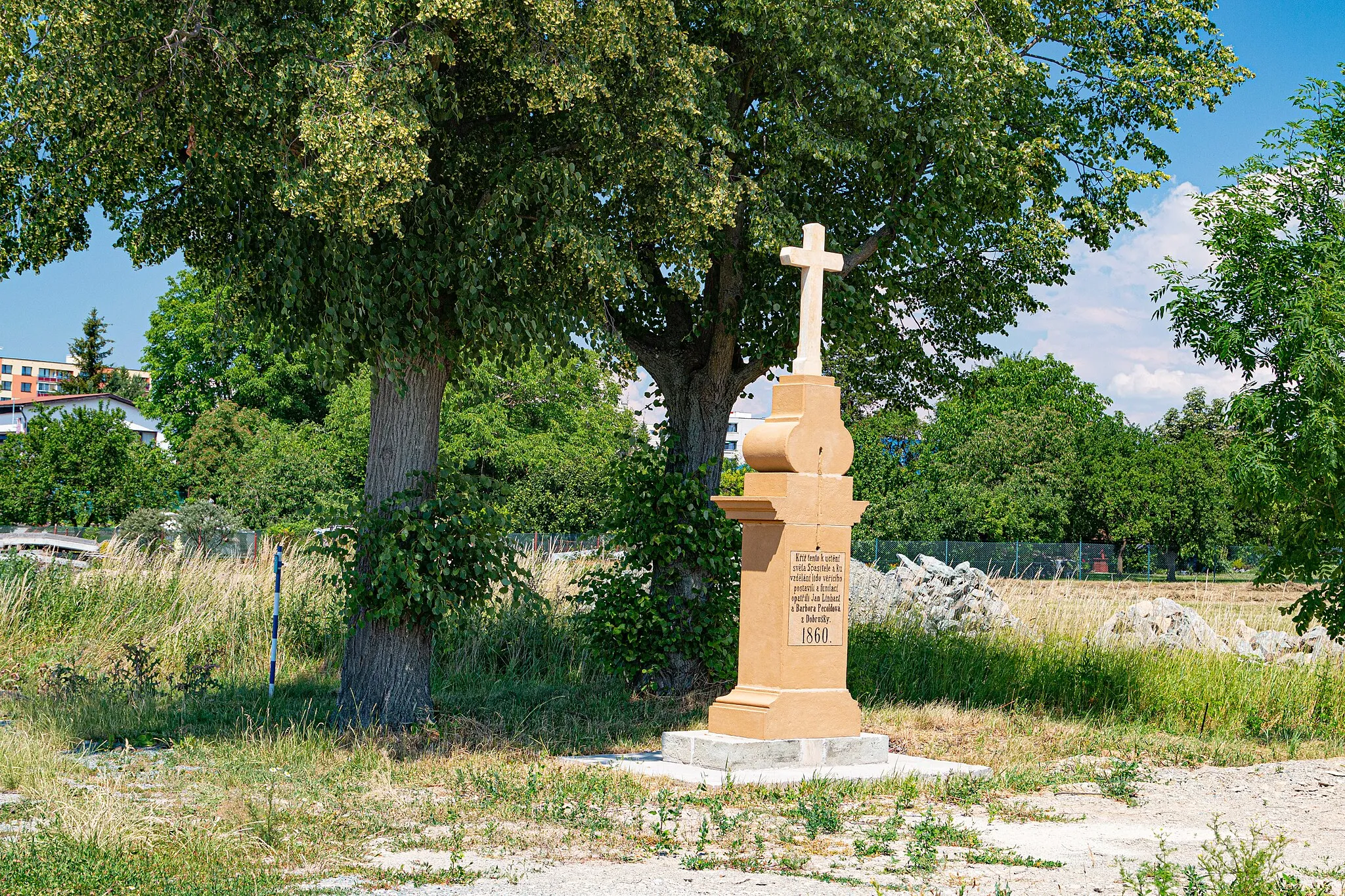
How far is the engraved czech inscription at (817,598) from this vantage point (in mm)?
10180

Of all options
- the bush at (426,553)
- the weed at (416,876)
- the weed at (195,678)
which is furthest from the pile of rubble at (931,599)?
the weed at (416,876)

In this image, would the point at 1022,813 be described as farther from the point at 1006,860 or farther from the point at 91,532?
the point at 91,532

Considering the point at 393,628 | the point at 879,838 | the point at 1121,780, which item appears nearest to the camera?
the point at 879,838

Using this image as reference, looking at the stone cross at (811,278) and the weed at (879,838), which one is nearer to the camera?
the weed at (879,838)

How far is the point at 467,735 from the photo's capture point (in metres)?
11.0

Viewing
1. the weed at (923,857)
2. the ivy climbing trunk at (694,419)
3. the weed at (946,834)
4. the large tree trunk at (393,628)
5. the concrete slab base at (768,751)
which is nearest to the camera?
the weed at (923,857)

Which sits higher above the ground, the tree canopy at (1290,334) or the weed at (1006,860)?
the tree canopy at (1290,334)

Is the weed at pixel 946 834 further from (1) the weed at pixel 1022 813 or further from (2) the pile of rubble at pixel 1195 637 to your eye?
(2) the pile of rubble at pixel 1195 637

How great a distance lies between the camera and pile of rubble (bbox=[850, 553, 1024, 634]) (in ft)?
61.0

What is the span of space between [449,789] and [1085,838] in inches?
163

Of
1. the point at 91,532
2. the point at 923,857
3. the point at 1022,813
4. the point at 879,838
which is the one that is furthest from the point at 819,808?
the point at 91,532

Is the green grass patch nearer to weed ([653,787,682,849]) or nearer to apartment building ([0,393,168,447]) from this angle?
weed ([653,787,682,849])

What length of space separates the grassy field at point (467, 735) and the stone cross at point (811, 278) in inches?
145

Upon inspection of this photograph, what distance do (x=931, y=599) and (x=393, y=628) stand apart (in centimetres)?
1111
